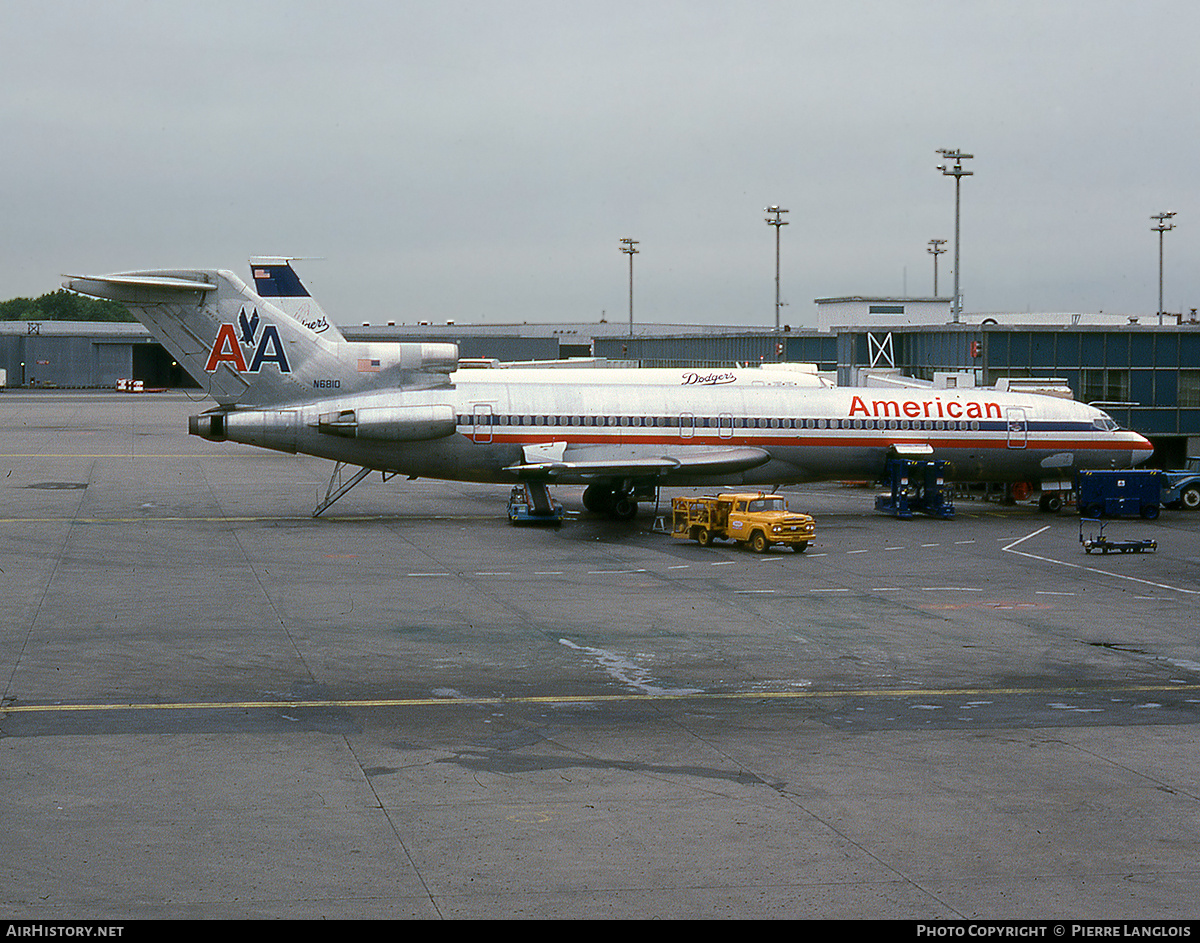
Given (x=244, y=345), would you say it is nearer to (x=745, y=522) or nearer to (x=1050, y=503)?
(x=745, y=522)

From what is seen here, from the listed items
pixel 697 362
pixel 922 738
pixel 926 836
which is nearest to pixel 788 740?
pixel 922 738

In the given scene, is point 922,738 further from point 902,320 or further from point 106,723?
point 902,320

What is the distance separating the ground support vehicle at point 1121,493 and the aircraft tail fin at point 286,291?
1694 inches

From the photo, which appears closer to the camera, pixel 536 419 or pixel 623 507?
pixel 536 419

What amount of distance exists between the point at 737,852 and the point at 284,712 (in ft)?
28.0

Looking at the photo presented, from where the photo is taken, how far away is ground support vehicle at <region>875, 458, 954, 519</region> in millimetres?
47656

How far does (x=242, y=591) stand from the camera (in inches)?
1196

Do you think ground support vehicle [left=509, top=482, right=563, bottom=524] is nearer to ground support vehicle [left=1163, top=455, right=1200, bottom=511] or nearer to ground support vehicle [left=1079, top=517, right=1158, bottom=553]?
ground support vehicle [left=1079, top=517, right=1158, bottom=553]

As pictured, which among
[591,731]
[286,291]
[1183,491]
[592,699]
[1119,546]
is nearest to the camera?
[591,731]

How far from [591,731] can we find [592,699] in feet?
6.37

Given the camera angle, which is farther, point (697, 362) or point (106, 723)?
point (697, 362)

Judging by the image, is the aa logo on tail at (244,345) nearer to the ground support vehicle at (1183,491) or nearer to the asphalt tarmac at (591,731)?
the asphalt tarmac at (591,731)

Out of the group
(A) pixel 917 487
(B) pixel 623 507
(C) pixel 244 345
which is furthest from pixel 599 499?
(C) pixel 244 345

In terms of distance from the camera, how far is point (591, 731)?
18922 mm
